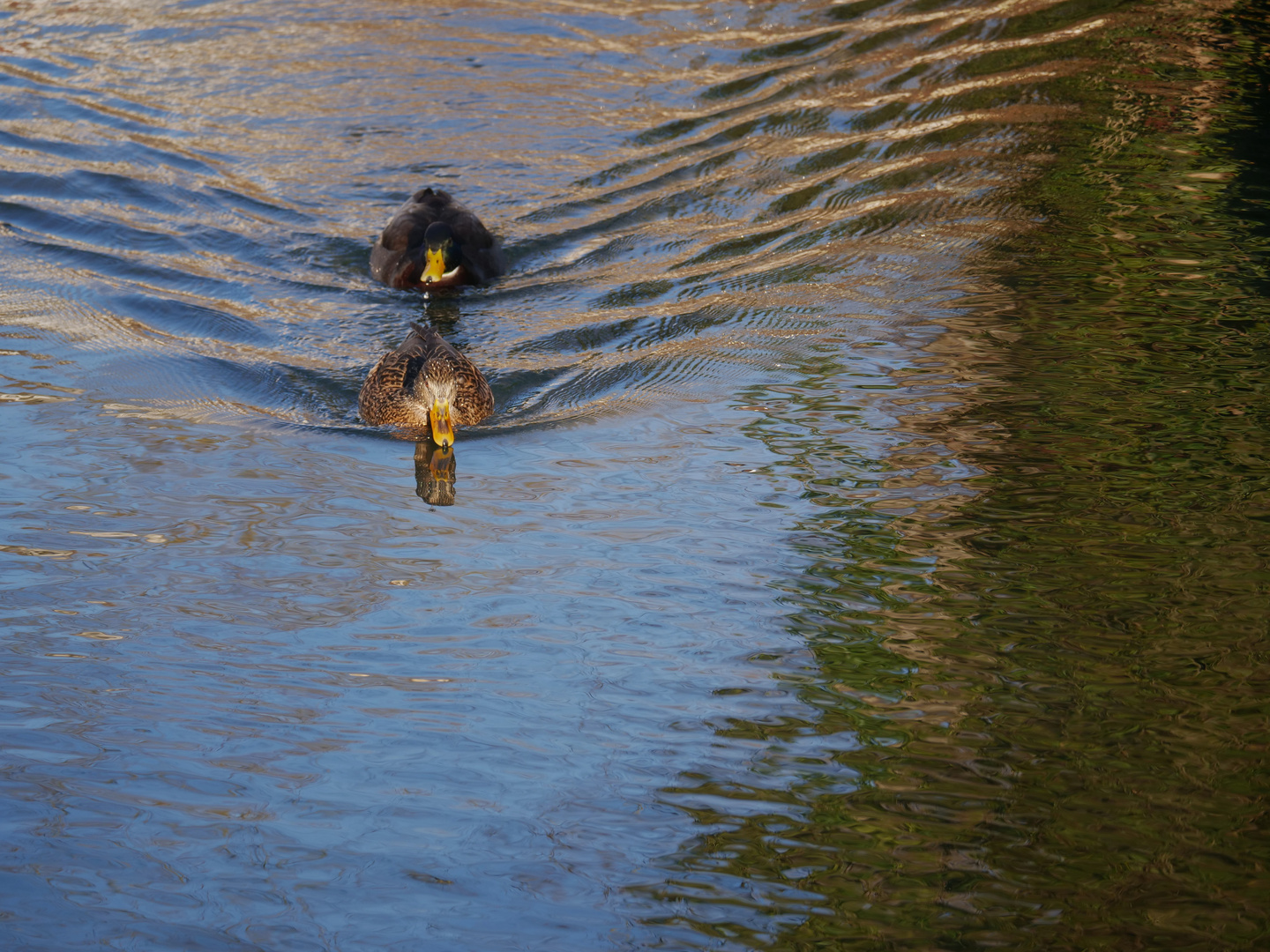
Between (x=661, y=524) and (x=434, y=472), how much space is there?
1.49 meters

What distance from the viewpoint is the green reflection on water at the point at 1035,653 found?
402cm

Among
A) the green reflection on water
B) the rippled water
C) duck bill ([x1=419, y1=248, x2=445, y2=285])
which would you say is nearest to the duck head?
the rippled water

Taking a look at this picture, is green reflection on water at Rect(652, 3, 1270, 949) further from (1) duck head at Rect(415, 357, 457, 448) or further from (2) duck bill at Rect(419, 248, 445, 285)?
(2) duck bill at Rect(419, 248, 445, 285)

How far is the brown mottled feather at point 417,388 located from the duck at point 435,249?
4.81ft

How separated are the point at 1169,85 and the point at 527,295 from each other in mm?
6429

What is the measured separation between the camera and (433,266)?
9391 mm

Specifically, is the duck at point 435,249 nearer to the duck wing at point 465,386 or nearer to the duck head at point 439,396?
the duck wing at point 465,386

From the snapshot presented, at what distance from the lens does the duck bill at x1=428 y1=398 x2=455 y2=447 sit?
726 centimetres

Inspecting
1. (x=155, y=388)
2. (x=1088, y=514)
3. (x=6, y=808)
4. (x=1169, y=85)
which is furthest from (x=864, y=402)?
(x=1169, y=85)

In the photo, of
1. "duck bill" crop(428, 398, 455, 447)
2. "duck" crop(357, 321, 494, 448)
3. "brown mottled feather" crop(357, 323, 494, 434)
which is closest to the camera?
"duck bill" crop(428, 398, 455, 447)

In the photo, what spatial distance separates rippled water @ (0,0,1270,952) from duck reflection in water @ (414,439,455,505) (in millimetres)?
100

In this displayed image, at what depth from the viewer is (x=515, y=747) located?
15.3ft

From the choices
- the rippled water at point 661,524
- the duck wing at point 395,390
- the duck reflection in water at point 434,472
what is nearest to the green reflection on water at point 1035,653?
the rippled water at point 661,524

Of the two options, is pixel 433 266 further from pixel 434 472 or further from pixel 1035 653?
pixel 1035 653
